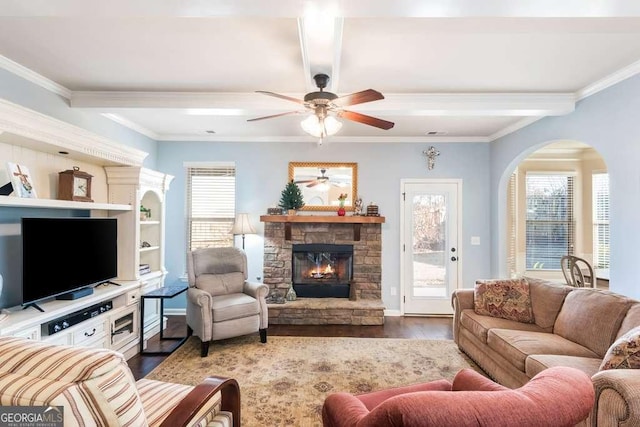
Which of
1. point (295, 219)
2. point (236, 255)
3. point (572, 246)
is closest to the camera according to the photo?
point (236, 255)

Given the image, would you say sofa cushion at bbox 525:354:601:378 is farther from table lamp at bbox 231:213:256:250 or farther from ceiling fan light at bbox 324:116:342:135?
table lamp at bbox 231:213:256:250

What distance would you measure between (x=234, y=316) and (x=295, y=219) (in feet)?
5.32

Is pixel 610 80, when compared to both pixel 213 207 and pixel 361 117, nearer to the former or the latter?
pixel 361 117

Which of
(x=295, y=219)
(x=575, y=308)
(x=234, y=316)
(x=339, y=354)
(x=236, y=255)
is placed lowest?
(x=339, y=354)

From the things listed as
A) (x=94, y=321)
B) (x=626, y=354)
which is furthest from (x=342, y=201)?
(x=626, y=354)

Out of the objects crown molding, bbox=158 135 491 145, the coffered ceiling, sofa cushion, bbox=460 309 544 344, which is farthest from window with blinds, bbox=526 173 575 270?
sofa cushion, bbox=460 309 544 344

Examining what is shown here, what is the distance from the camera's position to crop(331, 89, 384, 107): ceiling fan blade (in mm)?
2113

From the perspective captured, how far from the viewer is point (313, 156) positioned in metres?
4.82

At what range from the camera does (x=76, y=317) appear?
8.76ft

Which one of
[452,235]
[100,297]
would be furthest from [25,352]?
[452,235]

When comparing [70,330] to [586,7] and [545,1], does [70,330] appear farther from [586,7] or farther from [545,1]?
[586,7]

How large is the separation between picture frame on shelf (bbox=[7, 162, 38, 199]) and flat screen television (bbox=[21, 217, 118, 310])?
0.21 m

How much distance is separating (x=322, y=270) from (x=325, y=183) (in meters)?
1.33

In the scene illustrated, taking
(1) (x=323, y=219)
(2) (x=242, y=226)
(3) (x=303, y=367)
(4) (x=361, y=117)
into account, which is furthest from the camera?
(1) (x=323, y=219)
